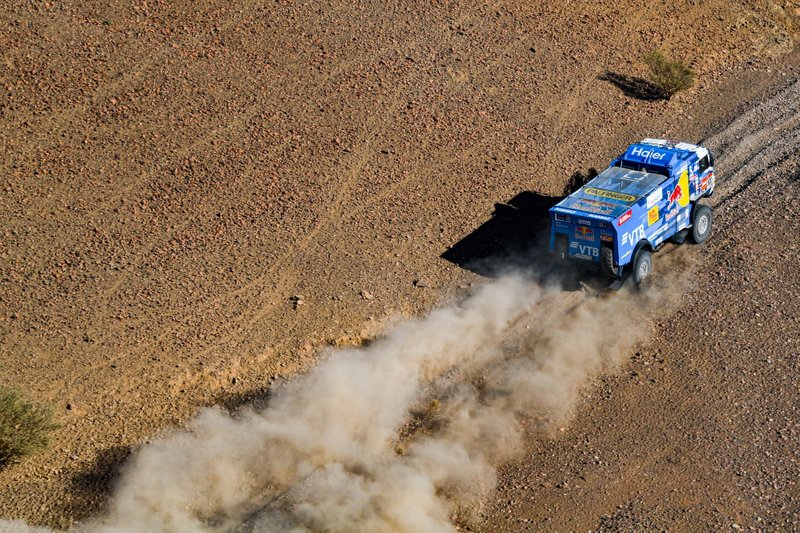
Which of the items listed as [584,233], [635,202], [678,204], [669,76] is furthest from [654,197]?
[669,76]

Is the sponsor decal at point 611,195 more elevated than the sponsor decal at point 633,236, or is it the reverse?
the sponsor decal at point 611,195

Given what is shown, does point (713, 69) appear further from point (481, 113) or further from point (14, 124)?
point (14, 124)

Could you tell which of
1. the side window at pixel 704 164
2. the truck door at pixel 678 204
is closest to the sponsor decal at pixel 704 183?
the side window at pixel 704 164

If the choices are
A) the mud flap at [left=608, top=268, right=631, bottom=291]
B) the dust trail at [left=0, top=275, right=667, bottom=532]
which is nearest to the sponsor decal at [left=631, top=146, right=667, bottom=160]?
the mud flap at [left=608, top=268, right=631, bottom=291]

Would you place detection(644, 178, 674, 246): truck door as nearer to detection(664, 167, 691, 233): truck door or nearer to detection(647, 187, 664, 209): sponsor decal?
detection(647, 187, 664, 209): sponsor decal

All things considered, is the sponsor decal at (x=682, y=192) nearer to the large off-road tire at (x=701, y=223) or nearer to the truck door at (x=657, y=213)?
the truck door at (x=657, y=213)

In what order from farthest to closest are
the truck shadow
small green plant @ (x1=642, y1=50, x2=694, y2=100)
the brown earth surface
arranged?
1. small green plant @ (x1=642, y1=50, x2=694, y2=100)
2. the truck shadow
3. the brown earth surface

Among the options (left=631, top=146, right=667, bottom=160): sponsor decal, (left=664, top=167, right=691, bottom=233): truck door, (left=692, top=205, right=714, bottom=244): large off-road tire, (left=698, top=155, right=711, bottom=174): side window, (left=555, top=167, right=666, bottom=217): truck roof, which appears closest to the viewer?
(left=555, top=167, right=666, bottom=217): truck roof
